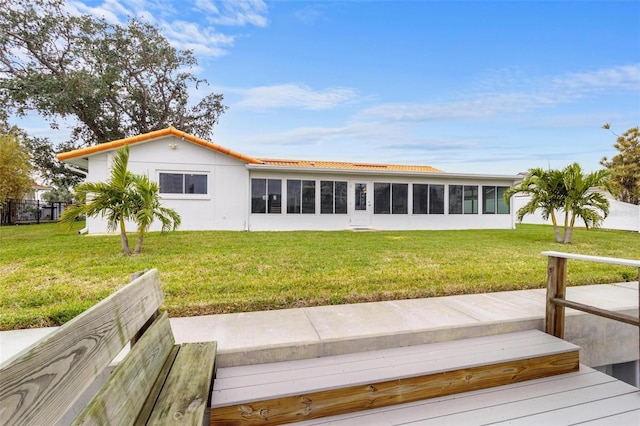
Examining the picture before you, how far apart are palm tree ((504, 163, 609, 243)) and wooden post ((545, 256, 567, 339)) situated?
7.57 metres

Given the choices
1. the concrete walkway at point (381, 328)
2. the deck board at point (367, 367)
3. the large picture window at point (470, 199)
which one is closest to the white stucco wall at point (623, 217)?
the large picture window at point (470, 199)

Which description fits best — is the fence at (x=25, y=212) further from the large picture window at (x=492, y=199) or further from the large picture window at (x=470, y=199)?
the large picture window at (x=492, y=199)

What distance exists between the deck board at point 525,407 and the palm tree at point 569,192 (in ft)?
27.2

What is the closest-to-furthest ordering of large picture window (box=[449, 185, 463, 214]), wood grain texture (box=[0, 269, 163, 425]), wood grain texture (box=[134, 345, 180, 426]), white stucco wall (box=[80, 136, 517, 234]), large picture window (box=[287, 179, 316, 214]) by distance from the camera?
1. wood grain texture (box=[0, 269, 163, 425])
2. wood grain texture (box=[134, 345, 180, 426])
3. white stucco wall (box=[80, 136, 517, 234])
4. large picture window (box=[287, 179, 316, 214])
5. large picture window (box=[449, 185, 463, 214])

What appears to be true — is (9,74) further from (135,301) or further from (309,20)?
(135,301)

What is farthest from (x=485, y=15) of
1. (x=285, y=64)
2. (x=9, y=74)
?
(x=9, y=74)

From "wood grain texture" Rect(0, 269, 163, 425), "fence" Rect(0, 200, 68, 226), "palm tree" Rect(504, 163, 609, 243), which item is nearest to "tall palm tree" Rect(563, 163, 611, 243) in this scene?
"palm tree" Rect(504, 163, 609, 243)

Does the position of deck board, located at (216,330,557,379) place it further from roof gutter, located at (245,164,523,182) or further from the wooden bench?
roof gutter, located at (245,164,523,182)

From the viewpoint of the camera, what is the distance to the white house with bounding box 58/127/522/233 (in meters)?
11.3

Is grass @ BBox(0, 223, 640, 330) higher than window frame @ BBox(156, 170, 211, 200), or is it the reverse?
window frame @ BBox(156, 170, 211, 200)

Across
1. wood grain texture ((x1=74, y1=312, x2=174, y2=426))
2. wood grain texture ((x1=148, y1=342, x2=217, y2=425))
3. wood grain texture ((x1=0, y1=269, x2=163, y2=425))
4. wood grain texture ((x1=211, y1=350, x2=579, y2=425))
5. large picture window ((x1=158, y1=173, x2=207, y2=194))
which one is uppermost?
large picture window ((x1=158, y1=173, x2=207, y2=194))

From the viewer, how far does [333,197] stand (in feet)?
44.0

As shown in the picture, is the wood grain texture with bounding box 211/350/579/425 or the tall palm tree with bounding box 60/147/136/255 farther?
the tall palm tree with bounding box 60/147/136/255

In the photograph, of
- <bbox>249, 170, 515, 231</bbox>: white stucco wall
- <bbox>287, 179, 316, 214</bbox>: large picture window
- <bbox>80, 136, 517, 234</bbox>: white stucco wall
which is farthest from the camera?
<bbox>287, 179, 316, 214</bbox>: large picture window
